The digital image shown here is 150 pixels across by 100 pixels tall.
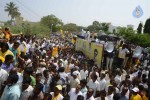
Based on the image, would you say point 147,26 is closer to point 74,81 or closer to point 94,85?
point 74,81

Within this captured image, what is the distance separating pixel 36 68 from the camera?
9203 millimetres

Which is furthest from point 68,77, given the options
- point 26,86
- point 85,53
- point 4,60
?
point 85,53

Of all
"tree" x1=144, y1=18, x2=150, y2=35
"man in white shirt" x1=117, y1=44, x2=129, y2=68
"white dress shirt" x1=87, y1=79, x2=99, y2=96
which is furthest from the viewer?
"tree" x1=144, y1=18, x2=150, y2=35

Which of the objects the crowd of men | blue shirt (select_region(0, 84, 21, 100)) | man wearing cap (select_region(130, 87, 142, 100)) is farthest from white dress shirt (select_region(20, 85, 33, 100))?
man wearing cap (select_region(130, 87, 142, 100))

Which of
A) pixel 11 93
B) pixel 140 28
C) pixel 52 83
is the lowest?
pixel 140 28

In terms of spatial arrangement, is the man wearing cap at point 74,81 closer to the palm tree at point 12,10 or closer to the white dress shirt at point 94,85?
the white dress shirt at point 94,85

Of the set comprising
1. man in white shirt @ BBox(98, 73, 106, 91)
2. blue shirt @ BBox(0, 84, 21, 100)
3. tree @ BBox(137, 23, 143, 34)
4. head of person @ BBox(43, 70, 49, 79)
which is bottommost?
tree @ BBox(137, 23, 143, 34)

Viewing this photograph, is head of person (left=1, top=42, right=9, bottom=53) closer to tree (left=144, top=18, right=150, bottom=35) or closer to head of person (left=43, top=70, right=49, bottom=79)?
head of person (left=43, top=70, right=49, bottom=79)

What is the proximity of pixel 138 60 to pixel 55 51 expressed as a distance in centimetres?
557

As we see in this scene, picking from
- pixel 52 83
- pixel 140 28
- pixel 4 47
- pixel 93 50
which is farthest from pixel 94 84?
pixel 140 28

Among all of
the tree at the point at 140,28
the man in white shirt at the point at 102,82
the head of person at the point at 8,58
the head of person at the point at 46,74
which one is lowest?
the tree at the point at 140,28

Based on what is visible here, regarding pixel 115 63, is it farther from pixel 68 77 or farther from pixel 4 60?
pixel 4 60

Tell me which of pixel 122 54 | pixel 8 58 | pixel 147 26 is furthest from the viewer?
pixel 147 26

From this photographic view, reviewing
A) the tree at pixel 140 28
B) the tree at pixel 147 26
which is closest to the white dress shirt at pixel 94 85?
the tree at pixel 147 26
